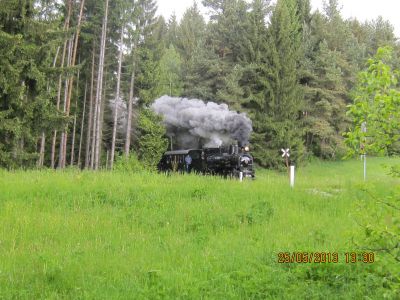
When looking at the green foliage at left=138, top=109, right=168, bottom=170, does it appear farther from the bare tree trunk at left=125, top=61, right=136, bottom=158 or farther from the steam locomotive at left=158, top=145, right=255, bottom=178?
the steam locomotive at left=158, top=145, right=255, bottom=178

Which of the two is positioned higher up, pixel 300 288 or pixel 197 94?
pixel 197 94

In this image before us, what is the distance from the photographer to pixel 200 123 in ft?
92.3

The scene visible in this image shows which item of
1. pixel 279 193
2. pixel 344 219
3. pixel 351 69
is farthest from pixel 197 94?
pixel 344 219

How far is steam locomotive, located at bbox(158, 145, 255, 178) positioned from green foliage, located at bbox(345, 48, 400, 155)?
14.2 m

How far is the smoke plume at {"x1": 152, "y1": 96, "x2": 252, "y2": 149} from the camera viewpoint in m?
25.5

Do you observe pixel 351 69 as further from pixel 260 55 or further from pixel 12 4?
pixel 12 4

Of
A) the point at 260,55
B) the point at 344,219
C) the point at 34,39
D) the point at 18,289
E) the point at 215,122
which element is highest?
the point at 260,55

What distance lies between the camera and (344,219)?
9234 mm

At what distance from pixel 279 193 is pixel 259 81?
29.0m

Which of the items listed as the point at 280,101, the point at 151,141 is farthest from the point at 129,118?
the point at 280,101

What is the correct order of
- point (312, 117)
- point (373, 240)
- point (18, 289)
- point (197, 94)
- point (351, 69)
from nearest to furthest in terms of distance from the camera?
point (373, 240)
point (18, 289)
point (197, 94)
point (312, 117)
point (351, 69)
